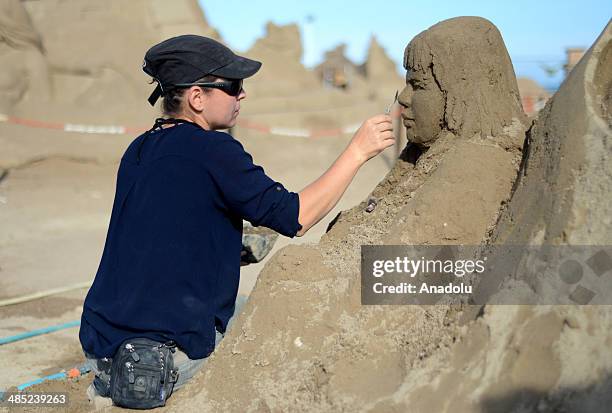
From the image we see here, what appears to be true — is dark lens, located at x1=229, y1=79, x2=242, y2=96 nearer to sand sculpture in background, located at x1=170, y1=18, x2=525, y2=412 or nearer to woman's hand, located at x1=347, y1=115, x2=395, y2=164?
woman's hand, located at x1=347, y1=115, x2=395, y2=164

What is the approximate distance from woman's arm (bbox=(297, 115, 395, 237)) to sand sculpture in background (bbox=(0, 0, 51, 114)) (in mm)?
8190

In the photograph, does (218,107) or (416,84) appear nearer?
(218,107)

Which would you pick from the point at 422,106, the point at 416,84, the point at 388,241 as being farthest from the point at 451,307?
the point at 416,84

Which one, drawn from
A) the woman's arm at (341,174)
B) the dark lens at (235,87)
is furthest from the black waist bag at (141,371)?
the dark lens at (235,87)

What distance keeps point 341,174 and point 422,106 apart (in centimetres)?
85

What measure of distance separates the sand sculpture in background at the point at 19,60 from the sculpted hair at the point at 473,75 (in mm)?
7918

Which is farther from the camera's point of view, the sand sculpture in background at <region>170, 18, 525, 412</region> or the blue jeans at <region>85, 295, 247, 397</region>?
the blue jeans at <region>85, 295, 247, 397</region>

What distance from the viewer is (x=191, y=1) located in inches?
488

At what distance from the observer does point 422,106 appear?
3.07m

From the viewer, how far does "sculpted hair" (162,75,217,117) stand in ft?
7.97

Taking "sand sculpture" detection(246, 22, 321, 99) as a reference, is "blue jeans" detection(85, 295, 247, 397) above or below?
above

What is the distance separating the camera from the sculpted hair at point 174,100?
243 centimetres

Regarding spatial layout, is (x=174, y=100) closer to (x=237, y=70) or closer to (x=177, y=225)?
(x=237, y=70)

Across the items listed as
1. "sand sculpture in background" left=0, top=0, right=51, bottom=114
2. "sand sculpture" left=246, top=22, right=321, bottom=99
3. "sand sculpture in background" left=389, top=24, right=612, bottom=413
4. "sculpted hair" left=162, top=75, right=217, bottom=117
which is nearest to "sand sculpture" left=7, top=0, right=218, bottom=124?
"sand sculpture in background" left=0, top=0, right=51, bottom=114
